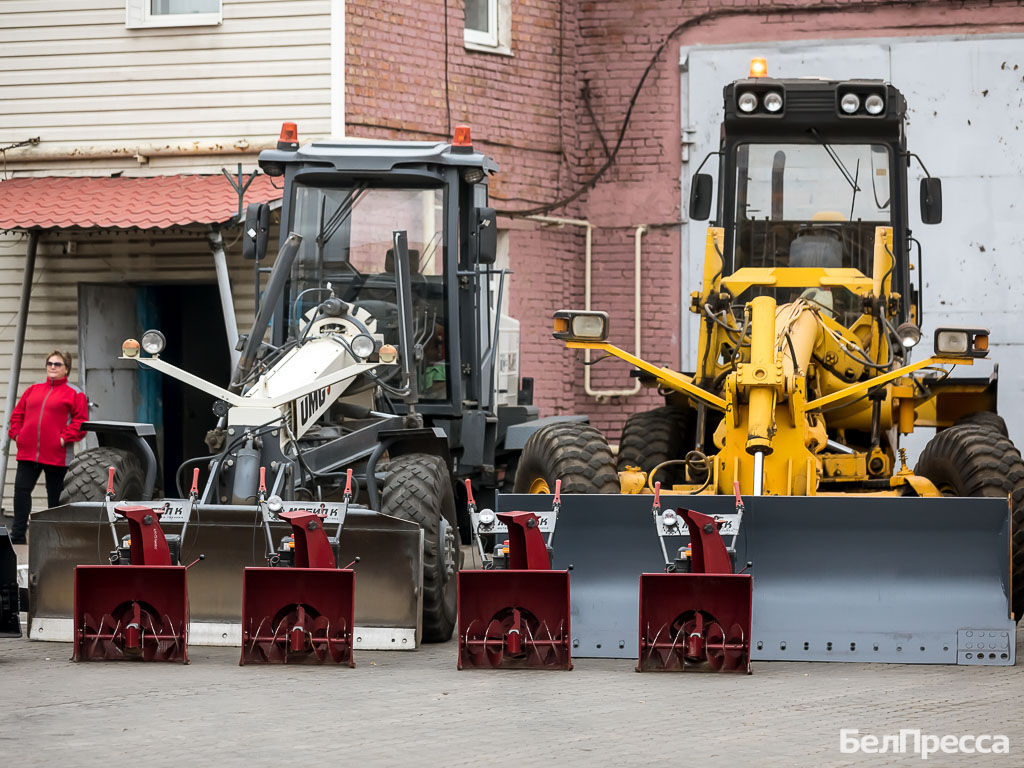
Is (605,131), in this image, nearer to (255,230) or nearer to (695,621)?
(255,230)

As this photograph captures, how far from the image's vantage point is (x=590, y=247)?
60.0ft

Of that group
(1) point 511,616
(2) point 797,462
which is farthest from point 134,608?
(2) point 797,462

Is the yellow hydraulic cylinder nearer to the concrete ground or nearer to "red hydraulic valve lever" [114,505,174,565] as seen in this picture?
the concrete ground

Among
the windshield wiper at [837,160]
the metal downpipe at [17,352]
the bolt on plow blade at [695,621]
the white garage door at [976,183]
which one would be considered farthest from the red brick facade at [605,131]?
the bolt on plow blade at [695,621]

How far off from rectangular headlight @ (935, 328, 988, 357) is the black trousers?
302 inches

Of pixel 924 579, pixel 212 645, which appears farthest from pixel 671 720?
pixel 212 645

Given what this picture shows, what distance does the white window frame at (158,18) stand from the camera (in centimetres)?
1593

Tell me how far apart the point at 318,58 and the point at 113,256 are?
2.75 m

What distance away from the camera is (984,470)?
9.45 meters

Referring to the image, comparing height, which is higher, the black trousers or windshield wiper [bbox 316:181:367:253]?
windshield wiper [bbox 316:181:367:253]

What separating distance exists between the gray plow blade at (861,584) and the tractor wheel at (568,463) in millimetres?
592

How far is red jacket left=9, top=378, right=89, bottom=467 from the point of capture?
14086 mm

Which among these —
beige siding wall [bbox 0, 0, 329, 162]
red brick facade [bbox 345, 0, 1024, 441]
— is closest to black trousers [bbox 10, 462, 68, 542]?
beige siding wall [bbox 0, 0, 329, 162]

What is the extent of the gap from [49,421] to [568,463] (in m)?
6.02
